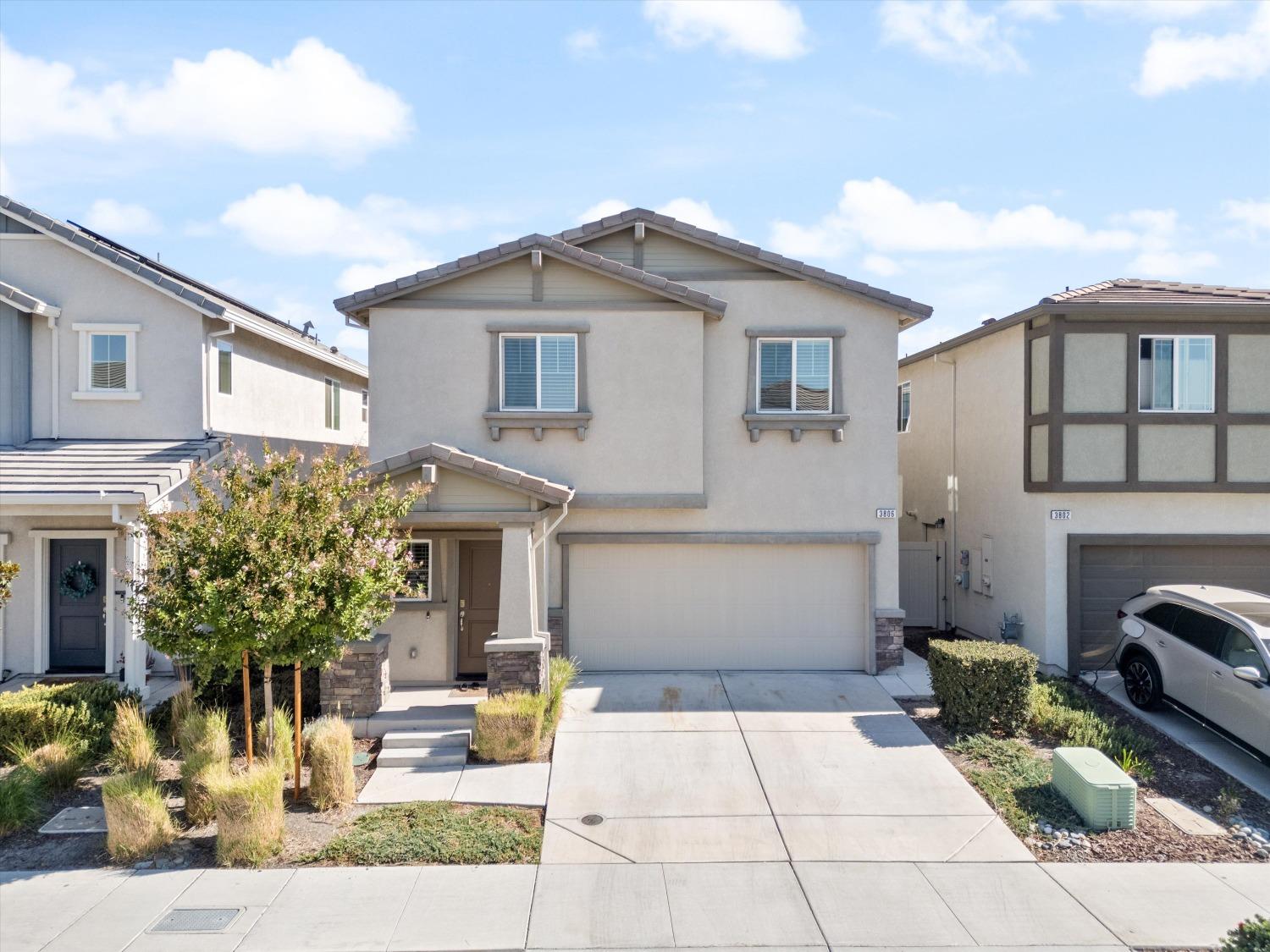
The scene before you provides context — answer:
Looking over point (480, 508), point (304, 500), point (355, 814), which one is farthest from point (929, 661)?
point (304, 500)

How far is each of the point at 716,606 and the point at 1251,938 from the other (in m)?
8.77

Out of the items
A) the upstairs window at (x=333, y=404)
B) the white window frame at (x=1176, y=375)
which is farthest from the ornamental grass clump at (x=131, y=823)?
the white window frame at (x=1176, y=375)

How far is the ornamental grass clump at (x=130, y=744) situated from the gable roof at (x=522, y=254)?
6.37m

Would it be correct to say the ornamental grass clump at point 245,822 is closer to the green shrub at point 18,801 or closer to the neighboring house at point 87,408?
the green shrub at point 18,801

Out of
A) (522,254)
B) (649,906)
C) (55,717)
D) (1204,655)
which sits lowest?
(649,906)

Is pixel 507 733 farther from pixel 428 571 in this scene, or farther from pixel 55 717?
pixel 55 717

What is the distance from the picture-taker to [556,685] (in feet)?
36.8

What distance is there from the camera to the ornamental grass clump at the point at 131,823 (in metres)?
7.46

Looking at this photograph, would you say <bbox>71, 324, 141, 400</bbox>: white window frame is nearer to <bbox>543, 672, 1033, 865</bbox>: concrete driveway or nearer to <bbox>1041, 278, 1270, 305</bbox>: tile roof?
<bbox>543, 672, 1033, 865</bbox>: concrete driveway

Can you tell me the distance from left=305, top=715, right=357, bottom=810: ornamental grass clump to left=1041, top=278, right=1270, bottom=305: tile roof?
11666mm

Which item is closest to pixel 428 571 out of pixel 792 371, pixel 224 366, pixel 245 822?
pixel 224 366

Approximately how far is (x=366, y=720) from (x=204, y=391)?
609 cm

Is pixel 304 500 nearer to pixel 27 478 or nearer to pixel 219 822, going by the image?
pixel 219 822

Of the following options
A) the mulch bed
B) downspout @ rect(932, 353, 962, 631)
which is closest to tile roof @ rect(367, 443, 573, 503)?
the mulch bed
